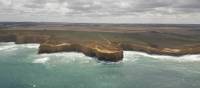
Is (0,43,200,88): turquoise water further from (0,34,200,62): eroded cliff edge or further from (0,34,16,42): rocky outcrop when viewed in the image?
(0,34,16,42): rocky outcrop

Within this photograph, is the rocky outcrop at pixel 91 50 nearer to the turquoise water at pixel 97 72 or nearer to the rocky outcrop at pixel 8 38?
the turquoise water at pixel 97 72

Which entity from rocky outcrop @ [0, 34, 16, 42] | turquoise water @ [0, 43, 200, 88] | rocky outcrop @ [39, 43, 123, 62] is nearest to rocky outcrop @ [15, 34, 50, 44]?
rocky outcrop @ [0, 34, 16, 42]

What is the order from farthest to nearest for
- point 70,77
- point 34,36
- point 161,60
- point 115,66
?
point 34,36
point 161,60
point 115,66
point 70,77

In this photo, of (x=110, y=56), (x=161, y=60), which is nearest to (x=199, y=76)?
(x=161, y=60)

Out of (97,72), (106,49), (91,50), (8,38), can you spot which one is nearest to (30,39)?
(8,38)

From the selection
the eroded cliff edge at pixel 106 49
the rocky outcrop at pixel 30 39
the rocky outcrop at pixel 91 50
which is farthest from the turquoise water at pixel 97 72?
the rocky outcrop at pixel 30 39

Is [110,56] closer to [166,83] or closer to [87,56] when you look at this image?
[87,56]
